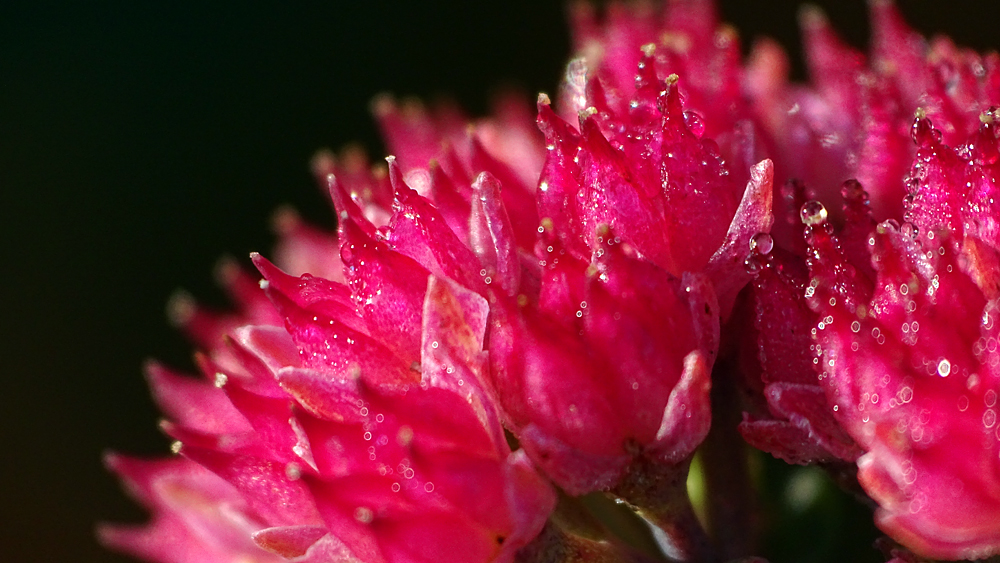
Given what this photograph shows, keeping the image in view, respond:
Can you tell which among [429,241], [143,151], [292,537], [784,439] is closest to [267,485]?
[292,537]

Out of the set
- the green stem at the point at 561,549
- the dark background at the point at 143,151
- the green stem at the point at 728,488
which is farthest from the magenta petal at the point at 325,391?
the dark background at the point at 143,151

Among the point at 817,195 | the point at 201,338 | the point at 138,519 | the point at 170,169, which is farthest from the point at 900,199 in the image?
the point at 138,519

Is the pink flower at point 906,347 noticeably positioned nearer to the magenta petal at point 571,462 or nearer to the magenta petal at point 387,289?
the magenta petal at point 571,462

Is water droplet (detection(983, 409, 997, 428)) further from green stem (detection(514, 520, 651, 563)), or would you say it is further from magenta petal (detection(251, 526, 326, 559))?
magenta petal (detection(251, 526, 326, 559))

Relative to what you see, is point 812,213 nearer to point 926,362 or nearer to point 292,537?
point 926,362

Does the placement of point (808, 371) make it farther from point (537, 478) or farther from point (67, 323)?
point (67, 323)

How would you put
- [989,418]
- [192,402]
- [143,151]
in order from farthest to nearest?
[143,151] → [192,402] → [989,418]
